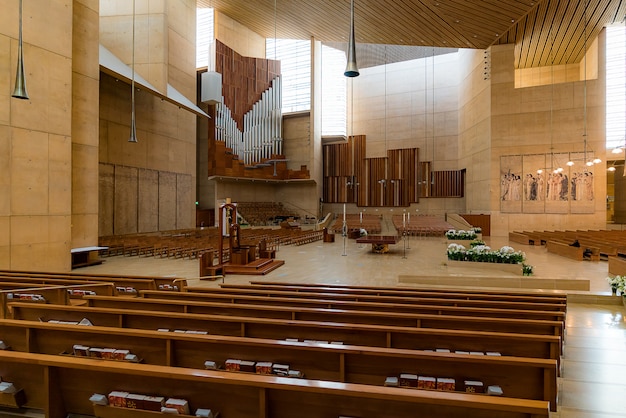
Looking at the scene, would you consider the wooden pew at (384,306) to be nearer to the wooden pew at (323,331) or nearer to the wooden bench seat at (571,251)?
the wooden pew at (323,331)

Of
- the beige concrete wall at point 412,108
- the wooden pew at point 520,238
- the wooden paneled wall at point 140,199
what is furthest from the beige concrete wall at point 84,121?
the beige concrete wall at point 412,108

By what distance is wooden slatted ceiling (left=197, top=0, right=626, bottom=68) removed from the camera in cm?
1179

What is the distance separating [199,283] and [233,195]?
1337 cm

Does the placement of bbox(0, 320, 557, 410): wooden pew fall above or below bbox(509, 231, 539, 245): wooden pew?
above

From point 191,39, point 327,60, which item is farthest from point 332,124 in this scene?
point 191,39

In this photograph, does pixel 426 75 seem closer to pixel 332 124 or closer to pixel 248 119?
pixel 332 124

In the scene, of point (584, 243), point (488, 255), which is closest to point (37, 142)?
point (488, 255)

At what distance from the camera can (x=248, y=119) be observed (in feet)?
62.8

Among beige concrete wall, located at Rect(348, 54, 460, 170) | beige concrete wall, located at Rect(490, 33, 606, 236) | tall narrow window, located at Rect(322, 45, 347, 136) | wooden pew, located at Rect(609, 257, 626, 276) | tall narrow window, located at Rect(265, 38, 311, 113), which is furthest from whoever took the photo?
tall narrow window, located at Rect(322, 45, 347, 136)

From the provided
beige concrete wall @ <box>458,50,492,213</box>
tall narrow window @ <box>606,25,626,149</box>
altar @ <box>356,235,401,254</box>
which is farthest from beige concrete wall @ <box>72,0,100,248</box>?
tall narrow window @ <box>606,25,626,149</box>

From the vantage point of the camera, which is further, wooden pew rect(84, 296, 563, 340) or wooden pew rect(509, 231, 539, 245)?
wooden pew rect(509, 231, 539, 245)

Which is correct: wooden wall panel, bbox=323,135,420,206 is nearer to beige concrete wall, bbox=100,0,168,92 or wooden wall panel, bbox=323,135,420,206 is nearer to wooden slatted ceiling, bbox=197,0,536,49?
wooden slatted ceiling, bbox=197,0,536,49

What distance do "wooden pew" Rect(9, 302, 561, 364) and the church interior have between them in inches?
0.6

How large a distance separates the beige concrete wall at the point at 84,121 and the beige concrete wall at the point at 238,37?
33.5 feet
